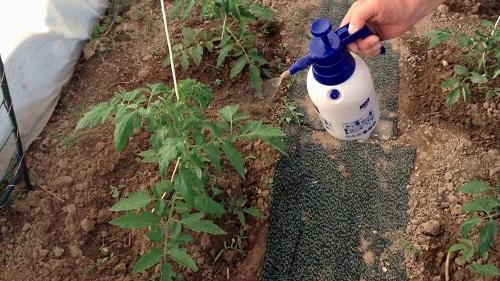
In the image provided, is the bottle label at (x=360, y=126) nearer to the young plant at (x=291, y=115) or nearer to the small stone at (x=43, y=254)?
the young plant at (x=291, y=115)

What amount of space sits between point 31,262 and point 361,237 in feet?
3.46

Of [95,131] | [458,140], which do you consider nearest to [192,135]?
[95,131]

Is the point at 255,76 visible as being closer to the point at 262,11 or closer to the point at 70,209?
the point at 262,11

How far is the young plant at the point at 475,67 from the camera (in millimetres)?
1897

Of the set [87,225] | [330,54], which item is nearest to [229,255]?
[87,225]

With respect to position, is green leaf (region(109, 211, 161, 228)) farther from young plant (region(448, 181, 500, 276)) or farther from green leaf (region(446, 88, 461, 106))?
green leaf (region(446, 88, 461, 106))

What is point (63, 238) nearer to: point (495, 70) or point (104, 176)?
point (104, 176)

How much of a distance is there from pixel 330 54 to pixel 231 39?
79cm

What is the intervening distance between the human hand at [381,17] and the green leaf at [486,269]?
0.66 meters

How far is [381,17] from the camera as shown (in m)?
A: 1.46

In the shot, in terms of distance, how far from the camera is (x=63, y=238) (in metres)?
1.79

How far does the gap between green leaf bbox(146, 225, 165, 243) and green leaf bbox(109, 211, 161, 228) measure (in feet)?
0.06

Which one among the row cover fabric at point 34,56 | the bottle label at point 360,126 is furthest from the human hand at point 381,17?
the row cover fabric at point 34,56

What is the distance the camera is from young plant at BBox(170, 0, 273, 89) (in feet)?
6.53
